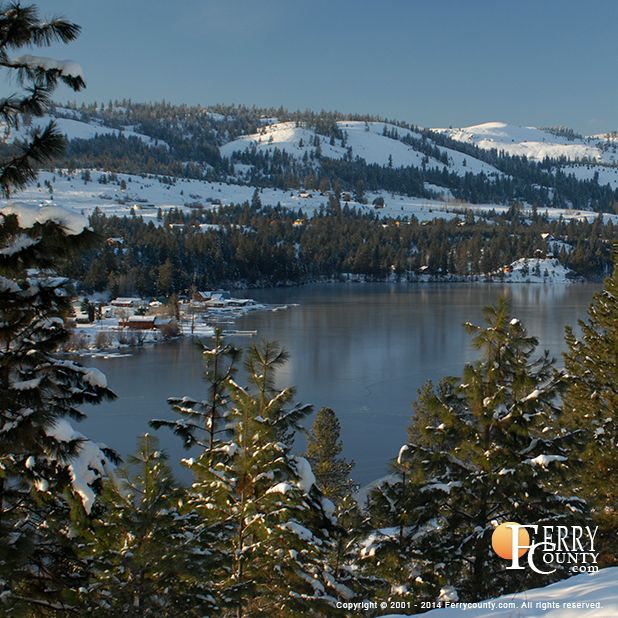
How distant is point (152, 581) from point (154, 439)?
107cm

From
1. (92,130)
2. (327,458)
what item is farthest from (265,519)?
(92,130)

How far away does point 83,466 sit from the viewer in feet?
9.55

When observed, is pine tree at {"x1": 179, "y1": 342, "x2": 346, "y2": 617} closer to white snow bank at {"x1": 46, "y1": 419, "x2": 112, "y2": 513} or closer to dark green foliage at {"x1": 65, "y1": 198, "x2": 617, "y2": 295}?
white snow bank at {"x1": 46, "y1": 419, "x2": 112, "y2": 513}

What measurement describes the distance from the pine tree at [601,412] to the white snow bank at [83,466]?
218 inches

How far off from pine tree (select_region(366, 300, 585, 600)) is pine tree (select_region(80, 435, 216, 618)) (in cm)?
195

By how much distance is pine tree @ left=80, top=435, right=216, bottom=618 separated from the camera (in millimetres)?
3727

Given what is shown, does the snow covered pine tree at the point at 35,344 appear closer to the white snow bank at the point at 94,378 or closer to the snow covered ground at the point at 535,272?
the white snow bank at the point at 94,378

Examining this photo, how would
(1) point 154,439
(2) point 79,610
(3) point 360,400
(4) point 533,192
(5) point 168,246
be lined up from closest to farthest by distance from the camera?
(2) point 79,610 < (1) point 154,439 < (3) point 360,400 < (5) point 168,246 < (4) point 533,192

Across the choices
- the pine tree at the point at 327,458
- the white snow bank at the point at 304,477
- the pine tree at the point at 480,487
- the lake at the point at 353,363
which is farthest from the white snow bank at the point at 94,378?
the lake at the point at 353,363

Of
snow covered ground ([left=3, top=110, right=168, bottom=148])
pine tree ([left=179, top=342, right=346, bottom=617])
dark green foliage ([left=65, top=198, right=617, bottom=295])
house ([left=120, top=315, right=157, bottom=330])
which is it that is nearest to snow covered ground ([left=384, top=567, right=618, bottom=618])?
pine tree ([left=179, top=342, right=346, bottom=617])

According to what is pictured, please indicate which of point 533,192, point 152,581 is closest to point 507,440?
point 152,581

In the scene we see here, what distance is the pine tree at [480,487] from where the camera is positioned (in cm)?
528

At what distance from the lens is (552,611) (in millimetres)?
3303

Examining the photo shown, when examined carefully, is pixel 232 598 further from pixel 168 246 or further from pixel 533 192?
pixel 533 192
